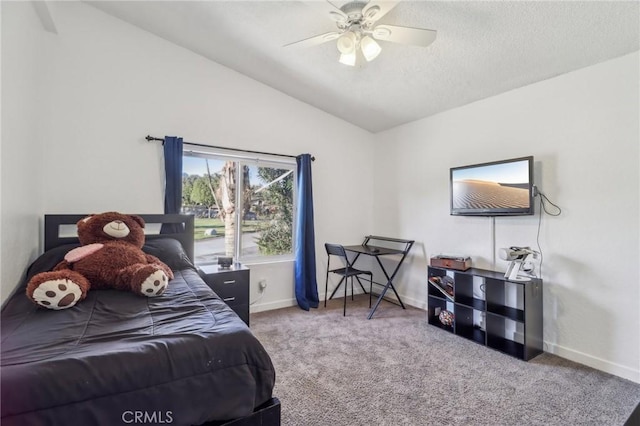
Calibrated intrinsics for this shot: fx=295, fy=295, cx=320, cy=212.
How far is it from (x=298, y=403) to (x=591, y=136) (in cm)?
275

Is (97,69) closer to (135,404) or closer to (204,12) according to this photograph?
(204,12)

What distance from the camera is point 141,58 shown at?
270 centimetres

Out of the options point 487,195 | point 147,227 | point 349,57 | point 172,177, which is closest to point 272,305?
point 147,227

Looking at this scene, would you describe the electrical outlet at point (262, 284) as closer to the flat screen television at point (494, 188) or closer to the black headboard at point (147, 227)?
the black headboard at point (147, 227)

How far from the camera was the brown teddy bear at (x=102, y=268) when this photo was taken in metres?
1.41

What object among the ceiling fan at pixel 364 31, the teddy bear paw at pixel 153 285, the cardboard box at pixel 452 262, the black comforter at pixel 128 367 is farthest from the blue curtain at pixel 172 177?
the cardboard box at pixel 452 262

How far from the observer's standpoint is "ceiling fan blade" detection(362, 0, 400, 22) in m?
1.62

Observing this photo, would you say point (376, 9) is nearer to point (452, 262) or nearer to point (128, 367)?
point (128, 367)

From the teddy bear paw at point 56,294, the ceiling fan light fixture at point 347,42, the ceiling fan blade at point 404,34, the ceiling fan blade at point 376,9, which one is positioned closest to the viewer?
the teddy bear paw at point 56,294

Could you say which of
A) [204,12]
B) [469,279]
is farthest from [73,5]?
[469,279]

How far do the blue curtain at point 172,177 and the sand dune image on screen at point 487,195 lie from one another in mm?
2690

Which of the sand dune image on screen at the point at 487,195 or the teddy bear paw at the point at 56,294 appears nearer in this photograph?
the teddy bear paw at the point at 56,294

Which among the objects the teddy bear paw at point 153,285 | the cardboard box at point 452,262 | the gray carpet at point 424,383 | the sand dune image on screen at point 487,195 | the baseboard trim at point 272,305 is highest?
the sand dune image on screen at point 487,195

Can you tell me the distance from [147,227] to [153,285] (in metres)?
1.28
